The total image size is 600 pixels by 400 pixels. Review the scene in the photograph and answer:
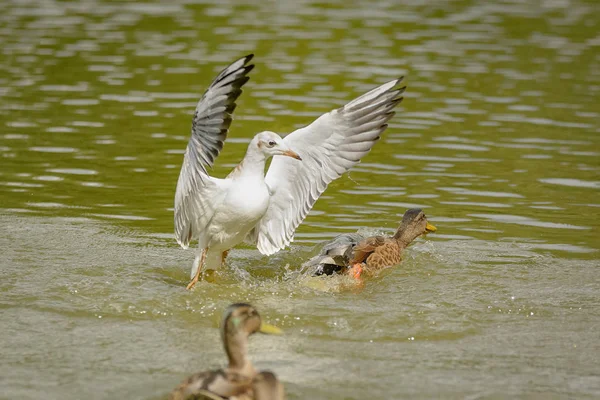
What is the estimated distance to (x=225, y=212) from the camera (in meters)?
8.91

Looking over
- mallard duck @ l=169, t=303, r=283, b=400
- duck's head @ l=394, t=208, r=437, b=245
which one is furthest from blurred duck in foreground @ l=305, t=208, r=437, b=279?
mallard duck @ l=169, t=303, r=283, b=400

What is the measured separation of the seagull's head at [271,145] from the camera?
8656 millimetres

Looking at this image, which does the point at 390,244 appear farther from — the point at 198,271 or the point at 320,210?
the point at 320,210

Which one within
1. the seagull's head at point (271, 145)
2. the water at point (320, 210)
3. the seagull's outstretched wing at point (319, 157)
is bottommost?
the water at point (320, 210)

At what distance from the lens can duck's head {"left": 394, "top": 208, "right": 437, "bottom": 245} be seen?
10.2 meters

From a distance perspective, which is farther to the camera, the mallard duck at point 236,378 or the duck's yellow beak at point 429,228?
the duck's yellow beak at point 429,228

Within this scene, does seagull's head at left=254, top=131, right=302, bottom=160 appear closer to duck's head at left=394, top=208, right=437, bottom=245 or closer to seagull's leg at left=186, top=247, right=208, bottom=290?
seagull's leg at left=186, top=247, right=208, bottom=290

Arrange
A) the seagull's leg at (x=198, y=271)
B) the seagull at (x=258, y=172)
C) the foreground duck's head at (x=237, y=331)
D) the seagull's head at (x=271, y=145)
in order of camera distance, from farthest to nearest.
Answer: the seagull's leg at (x=198, y=271), the seagull's head at (x=271, y=145), the seagull at (x=258, y=172), the foreground duck's head at (x=237, y=331)

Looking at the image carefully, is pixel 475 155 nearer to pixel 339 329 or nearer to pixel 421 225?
pixel 421 225

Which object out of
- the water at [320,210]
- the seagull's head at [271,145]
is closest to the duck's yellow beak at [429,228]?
the water at [320,210]

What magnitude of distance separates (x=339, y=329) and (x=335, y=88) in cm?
1033

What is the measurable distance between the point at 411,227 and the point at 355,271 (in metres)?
1.06

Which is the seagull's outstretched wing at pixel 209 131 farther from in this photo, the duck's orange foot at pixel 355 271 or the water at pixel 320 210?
the duck's orange foot at pixel 355 271

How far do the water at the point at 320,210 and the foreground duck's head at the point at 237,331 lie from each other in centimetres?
55
